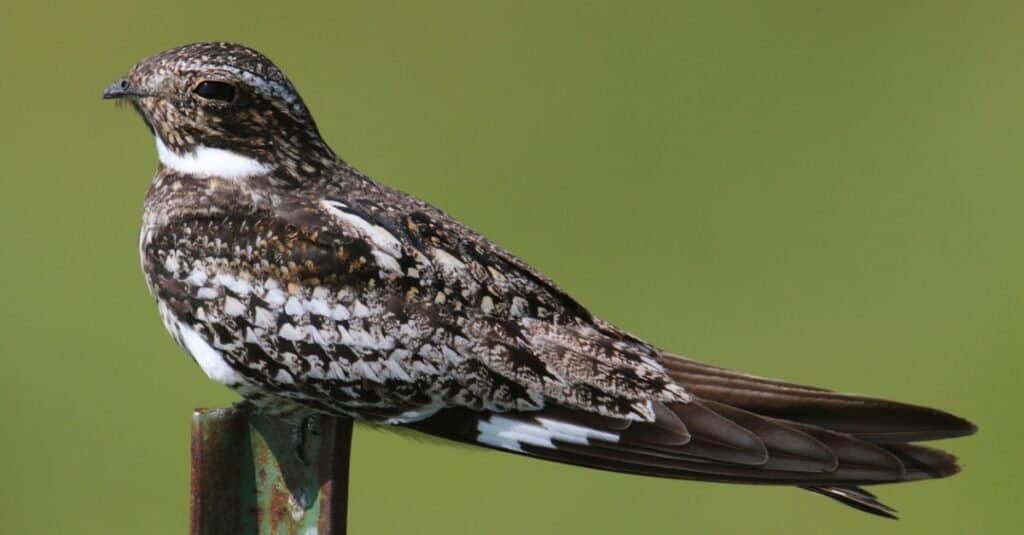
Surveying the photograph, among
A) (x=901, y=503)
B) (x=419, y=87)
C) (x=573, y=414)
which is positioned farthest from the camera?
(x=419, y=87)

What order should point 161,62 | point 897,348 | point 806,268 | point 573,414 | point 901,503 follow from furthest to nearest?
1. point 806,268
2. point 897,348
3. point 901,503
4. point 161,62
5. point 573,414

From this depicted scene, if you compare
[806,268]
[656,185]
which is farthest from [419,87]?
[806,268]

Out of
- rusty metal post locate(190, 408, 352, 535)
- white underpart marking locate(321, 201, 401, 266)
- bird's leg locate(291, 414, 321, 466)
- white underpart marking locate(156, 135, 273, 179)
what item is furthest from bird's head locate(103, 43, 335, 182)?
rusty metal post locate(190, 408, 352, 535)

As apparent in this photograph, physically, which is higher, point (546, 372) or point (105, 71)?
point (105, 71)

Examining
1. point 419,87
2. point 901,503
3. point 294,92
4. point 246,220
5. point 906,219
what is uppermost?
point 419,87

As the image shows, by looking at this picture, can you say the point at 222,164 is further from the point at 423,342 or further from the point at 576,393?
the point at 576,393

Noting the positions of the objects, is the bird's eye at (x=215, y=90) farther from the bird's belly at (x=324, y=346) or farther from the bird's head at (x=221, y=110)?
the bird's belly at (x=324, y=346)

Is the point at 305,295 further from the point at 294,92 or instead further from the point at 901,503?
the point at 901,503
